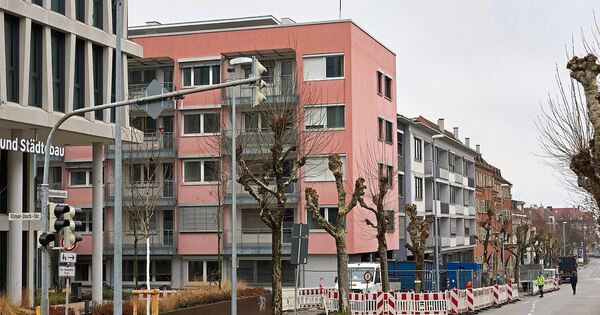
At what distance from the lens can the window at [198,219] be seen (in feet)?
169

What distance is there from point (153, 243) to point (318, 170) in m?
11.2

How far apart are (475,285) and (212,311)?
21.6m

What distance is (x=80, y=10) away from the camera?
32.7 meters

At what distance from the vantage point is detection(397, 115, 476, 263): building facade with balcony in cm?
6234

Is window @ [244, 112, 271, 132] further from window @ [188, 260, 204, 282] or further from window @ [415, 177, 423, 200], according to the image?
window @ [415, 177, 423, 200]

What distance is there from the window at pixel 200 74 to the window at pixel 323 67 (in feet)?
18.5

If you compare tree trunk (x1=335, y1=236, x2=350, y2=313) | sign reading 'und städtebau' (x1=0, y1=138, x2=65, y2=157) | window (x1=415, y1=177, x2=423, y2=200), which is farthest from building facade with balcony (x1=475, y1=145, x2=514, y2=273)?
sign reading 'und städtebau' (x1=0, y1=138, x2=65, y2=157)

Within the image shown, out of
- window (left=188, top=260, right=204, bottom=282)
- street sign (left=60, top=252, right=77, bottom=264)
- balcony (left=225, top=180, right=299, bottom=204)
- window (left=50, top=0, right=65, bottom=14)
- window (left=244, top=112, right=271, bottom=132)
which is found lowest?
window (left=188, top=260, right=204, bottom=282)

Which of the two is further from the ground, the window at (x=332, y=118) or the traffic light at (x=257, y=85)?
the window at (x=332, y=118)

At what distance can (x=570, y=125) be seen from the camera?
29047 millimetres

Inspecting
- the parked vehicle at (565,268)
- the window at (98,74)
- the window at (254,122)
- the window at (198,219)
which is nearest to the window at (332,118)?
the window at (254,122)

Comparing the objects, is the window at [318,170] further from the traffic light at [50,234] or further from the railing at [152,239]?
the traffic light at [50,234]

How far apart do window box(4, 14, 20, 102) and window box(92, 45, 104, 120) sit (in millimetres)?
5004

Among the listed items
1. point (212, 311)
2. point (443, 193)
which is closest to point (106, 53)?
point (212, 311)
